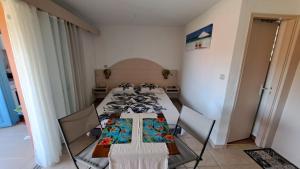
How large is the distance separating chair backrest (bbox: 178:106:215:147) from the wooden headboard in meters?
2.40

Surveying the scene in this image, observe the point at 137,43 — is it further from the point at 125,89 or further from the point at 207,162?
the point at 207,162

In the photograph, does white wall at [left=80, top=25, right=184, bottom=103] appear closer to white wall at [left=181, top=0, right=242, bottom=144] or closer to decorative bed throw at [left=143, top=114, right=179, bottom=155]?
white wall at [left=181, top=0, right=242, bottom=144]

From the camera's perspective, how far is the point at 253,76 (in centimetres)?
207

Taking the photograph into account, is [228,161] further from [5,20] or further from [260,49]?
[5,20]

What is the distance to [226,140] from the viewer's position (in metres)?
2.12

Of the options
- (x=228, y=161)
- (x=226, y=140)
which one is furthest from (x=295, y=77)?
(x=228, y=161)

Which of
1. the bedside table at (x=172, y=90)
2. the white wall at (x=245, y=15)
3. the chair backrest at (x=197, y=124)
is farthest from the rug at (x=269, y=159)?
the bedside table at (x=172, y=90)

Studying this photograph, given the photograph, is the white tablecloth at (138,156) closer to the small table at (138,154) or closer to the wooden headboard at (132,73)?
the small table at (138,154)

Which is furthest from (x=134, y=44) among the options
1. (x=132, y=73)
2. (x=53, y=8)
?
(x=53, y=8)

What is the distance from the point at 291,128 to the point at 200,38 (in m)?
1.99

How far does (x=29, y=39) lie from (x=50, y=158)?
1474 mm

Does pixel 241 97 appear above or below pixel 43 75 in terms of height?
below

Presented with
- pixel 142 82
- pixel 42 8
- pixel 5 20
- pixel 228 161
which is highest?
pixel 42 8

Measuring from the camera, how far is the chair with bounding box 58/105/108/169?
1291 mm
